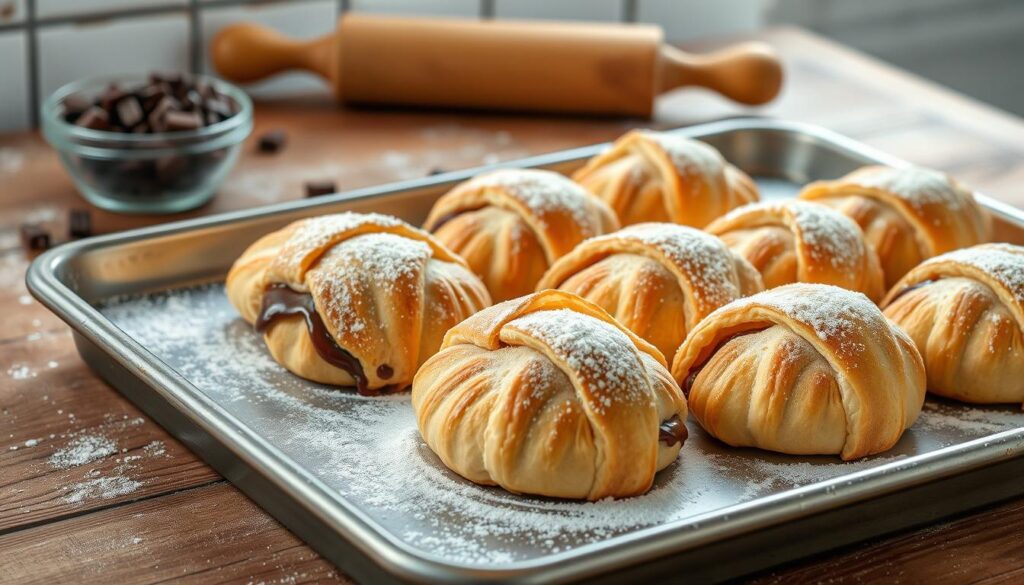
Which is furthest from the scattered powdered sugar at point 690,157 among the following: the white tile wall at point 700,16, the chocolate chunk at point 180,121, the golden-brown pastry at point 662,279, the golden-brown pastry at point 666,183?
the white tile wall at point 700,16

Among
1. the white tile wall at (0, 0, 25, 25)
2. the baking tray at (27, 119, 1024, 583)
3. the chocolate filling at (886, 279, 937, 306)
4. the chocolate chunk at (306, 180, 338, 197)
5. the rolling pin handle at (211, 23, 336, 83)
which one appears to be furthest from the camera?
the rolling pin handle at (211, 23, 336, 83)

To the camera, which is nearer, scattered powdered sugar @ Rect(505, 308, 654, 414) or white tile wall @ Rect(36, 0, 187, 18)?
scattered powdered sugar @ Rect(505, 308, 654, 414)

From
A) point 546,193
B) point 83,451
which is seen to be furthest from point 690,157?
point 83,451

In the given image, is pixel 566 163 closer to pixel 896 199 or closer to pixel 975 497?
pixel 896 199

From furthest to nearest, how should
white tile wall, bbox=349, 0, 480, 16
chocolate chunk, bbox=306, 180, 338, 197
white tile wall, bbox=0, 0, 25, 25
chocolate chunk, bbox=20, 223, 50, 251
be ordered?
white tile wall, bbox=349, 0, 480, 16, white tile wall, bbox=0, 0, 25, 25, chocolate chunk, bbox=306, 180, 338, 197, chocolate chunk, bbox=20, 223, 50, 251

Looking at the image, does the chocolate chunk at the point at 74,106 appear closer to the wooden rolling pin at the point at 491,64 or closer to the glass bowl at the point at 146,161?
the glass bowl at the point at 146,161

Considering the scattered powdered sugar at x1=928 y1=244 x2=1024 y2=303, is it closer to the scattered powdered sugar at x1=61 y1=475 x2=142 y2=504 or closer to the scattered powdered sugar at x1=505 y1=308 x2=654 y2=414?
the scattered powdered sugar at x1=505 y1=308 x2=654 y2=414

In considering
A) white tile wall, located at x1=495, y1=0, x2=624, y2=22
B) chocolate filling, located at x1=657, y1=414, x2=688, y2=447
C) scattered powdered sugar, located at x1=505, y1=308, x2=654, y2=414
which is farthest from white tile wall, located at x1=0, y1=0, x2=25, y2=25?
chocolate filling, located at x1=657, y1=414, x2=688, y2=447
